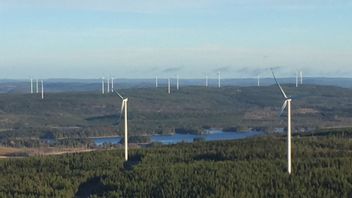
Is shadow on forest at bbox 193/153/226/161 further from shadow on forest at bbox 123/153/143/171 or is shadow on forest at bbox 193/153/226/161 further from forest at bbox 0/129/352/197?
shadow on forest at bbox 123/153/143/171

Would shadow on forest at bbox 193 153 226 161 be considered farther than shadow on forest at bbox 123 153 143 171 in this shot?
Yes

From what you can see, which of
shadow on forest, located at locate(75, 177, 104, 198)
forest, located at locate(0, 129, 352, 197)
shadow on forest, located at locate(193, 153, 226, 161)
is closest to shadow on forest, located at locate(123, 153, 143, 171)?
forest, located at locate(0, 129, 352, 197)

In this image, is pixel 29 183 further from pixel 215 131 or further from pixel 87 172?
pixel 215 131

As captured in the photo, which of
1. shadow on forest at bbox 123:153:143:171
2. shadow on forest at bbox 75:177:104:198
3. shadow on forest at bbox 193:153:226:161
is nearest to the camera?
shadow on forest at bbox 75:177:104:198

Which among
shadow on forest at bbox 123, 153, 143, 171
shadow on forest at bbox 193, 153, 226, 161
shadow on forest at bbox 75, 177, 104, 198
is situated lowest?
shadow on forest at bbox 75, 177, 104, 198

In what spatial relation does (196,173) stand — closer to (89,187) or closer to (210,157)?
(89,187)

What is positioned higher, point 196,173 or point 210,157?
point 196,173

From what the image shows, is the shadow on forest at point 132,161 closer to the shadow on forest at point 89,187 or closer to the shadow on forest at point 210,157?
the shadow on forest at point 210,157

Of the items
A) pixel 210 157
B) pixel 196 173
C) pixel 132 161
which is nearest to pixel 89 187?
pixel 196 173

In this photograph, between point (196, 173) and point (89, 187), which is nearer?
point (196, 173)

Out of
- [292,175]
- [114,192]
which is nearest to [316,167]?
[292,175]
